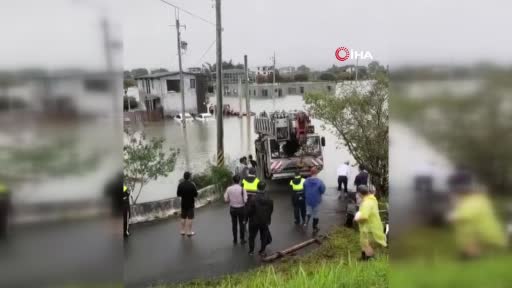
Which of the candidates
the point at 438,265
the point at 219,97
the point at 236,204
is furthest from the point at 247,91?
the point at 438,265

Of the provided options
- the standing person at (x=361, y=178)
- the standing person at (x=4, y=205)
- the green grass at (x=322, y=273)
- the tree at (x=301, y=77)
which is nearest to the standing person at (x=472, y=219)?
the green grass at (x=322, y=273)

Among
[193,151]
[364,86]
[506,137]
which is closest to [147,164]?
[193,151]

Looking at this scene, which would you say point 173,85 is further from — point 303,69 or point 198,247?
point 198,247

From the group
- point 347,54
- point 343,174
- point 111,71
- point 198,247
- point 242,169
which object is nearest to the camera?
point 111,71

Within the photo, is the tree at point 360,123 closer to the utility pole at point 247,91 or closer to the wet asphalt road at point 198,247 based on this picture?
the wet asphalt road at point 198,247

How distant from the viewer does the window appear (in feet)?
13.7

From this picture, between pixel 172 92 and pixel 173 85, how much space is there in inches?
2.8

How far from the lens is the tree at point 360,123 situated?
640 cm

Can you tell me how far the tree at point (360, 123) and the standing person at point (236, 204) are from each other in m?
1.89

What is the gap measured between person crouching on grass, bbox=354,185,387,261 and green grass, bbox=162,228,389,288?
0.13 metres

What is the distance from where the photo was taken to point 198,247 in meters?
5.49

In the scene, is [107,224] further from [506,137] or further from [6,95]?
[506,137]

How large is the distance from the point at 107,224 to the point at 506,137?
177 cm

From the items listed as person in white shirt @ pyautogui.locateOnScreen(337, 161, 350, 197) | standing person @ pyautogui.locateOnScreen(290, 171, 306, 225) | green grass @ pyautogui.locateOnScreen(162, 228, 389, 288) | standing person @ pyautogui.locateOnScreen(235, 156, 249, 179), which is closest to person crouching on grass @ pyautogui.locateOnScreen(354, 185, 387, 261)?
green grass @ pyautogui.locateOnScreen(162, 228, 389, 288)
